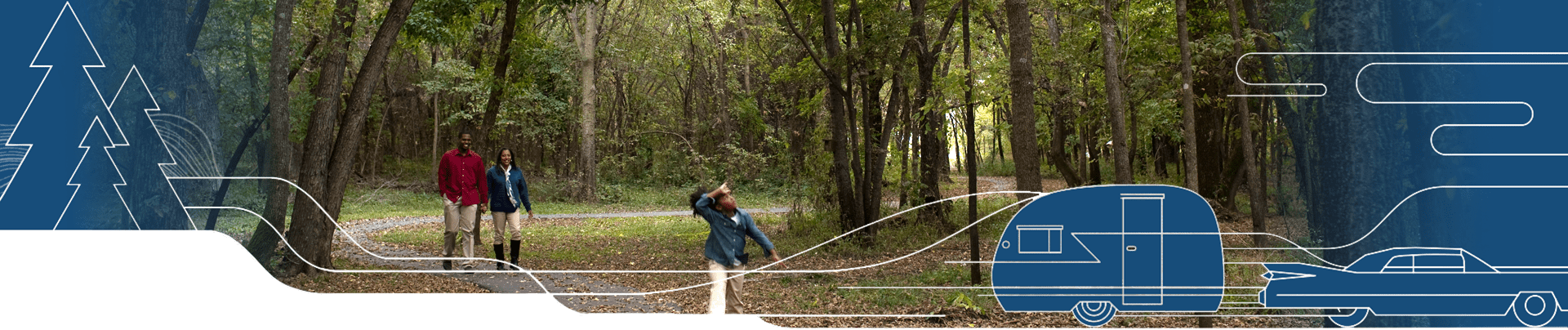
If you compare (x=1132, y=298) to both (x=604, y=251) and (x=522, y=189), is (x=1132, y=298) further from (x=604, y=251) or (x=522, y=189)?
(x=604, y=251)

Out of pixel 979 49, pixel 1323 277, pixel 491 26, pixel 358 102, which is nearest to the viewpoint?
pixel 1323 277

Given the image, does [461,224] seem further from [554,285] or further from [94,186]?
[94,186]

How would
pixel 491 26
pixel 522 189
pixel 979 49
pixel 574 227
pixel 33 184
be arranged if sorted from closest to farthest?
pixel 33 184, pixel 522 189, pixel 979 49, pixel 491 26, pixel 574 227

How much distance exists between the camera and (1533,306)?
16.1 ft

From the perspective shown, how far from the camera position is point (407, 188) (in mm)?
16891

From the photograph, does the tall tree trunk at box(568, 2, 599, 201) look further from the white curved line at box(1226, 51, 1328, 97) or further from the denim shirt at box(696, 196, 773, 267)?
the white curved line at box(1226, 51, 1328, 97)

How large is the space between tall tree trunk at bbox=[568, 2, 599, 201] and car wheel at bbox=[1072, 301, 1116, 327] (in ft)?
39.3

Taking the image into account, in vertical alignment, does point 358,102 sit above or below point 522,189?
above

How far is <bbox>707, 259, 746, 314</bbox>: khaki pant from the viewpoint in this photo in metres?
5.35

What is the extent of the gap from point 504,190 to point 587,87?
9.51 metres

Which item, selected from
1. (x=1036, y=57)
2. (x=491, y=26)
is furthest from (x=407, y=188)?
(x=1036, y=57)

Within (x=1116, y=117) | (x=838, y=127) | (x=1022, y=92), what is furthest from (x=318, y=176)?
(x=1116, y=117)

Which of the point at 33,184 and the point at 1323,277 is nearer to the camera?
the point at 1323,277

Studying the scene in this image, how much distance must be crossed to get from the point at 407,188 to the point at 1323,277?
50.7ft
